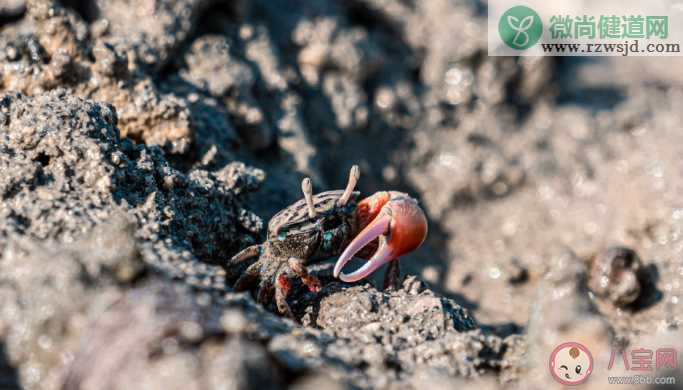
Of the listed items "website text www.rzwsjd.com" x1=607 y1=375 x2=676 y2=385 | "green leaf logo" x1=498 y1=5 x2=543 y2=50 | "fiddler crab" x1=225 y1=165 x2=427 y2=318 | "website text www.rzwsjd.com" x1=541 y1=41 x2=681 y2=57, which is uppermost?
"website text www.rzwsjd.com" x1=541 y1=41 x2=681 y2=57

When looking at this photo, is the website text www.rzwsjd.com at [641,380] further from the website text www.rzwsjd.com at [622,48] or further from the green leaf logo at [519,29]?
the website text www.rzwsjd.com at [622,48]

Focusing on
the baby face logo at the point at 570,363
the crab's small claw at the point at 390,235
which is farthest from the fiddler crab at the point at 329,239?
the baby face logo at the point at 570,363

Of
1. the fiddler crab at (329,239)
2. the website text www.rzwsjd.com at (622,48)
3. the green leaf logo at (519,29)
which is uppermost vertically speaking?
the website text www.rzwsjd.com at (622,48)

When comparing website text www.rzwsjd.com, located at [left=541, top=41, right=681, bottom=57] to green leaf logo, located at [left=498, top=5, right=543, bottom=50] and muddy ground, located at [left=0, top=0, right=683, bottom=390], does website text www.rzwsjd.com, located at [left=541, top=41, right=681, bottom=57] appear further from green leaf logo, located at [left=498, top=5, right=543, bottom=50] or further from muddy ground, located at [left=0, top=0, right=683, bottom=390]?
green leaf logo, located at [left=498, top=5, right=543, bottom=50]

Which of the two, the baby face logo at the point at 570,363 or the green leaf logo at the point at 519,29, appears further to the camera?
the green leaf logo at the point at 519,29

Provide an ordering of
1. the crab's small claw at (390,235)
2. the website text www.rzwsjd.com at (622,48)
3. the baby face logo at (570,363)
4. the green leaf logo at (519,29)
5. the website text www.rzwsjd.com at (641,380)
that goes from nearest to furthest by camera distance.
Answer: the website text www.rzwsjd.com at (641,380) → the baby face logo at (570,363) → the crab's small claw at (390,235) → the green leaf logo at (519,29) → the website text www.rzwsjd.com at (622,48)

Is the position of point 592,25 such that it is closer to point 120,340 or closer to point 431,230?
point 431,230

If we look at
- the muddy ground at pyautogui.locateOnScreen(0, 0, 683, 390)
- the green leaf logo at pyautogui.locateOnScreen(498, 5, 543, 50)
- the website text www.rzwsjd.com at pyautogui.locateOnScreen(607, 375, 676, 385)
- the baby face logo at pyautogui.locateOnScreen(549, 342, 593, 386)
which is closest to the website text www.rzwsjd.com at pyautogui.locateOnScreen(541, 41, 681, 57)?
the muddy ground at pyautogui.locateOnScreen(0, 0, 683, 390)
